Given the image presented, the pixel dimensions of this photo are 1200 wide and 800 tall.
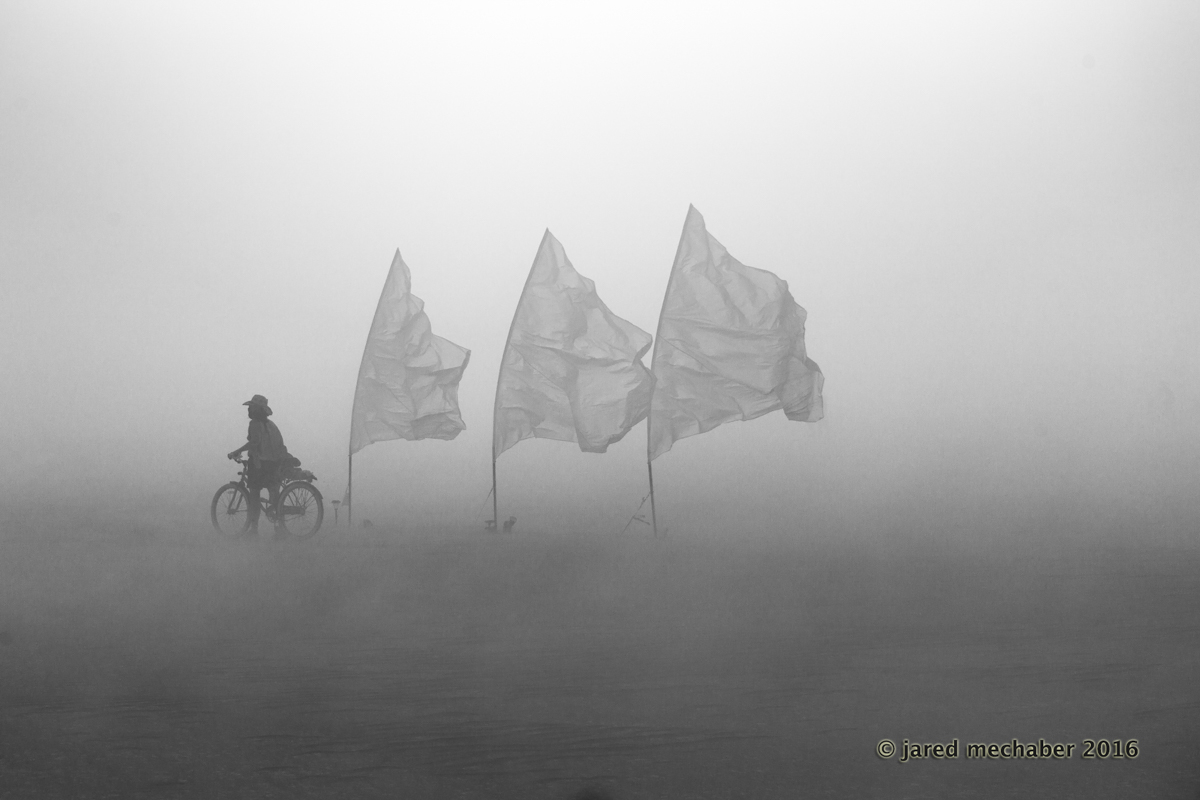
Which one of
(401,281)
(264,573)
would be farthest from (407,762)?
(401,281)

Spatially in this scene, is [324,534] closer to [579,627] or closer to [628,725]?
[579,627]

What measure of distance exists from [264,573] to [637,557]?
271cm

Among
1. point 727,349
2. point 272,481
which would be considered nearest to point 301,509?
point 272,481

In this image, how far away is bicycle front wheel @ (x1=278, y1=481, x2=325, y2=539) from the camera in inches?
317

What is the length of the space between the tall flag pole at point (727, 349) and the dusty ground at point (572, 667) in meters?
1.46

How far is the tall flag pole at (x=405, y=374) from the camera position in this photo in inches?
369

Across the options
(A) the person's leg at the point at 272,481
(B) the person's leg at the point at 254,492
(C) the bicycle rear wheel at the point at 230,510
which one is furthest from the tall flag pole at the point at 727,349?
(C) the bicycle rear wheel at the point at 230,510

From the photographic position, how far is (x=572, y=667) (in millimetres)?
5750

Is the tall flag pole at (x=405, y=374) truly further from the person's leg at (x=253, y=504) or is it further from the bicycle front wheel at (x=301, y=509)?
the person's leg at (x=253, y=504)

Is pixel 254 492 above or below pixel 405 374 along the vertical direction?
below

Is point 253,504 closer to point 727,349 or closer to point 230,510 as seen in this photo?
point 230,510

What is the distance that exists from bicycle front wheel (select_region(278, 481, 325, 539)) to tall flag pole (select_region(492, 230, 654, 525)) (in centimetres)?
169

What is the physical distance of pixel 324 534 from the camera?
8.08 m

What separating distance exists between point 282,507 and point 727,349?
4.08 m
